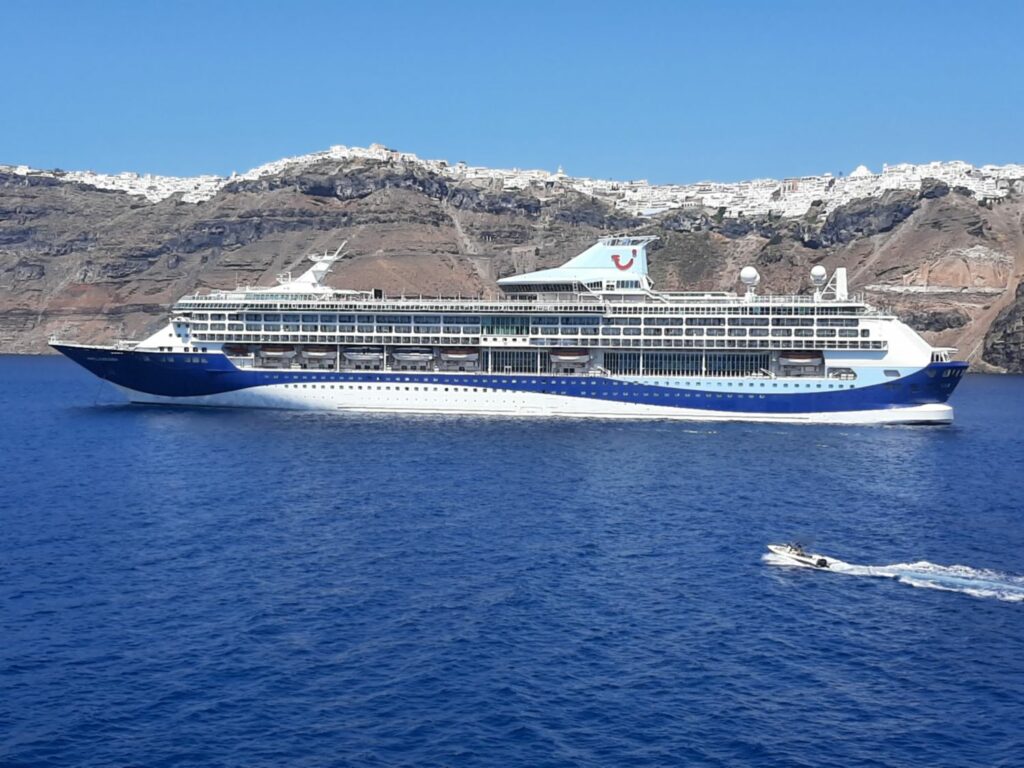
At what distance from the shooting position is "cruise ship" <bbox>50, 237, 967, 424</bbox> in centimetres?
7262

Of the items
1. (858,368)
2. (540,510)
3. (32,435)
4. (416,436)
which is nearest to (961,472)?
(858,368)

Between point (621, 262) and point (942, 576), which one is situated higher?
point (621, 262)

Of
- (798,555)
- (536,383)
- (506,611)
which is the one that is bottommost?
(506,611)

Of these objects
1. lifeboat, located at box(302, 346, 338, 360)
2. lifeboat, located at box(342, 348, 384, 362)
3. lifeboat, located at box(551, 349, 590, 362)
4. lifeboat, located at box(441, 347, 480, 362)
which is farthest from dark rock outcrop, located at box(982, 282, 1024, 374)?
lifeboat, located at box(302, 346, 338, 360)

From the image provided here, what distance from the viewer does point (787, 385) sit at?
239 ft

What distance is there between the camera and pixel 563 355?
77.9m

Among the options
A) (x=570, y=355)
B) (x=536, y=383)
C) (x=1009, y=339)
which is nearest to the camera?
(x=536, y=383)

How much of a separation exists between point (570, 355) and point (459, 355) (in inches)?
306

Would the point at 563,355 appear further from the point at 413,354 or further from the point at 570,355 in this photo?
the point at 413,354

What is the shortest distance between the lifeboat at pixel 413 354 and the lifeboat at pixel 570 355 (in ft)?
28.8

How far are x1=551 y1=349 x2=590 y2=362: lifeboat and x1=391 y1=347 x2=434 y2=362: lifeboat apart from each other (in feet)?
28.8

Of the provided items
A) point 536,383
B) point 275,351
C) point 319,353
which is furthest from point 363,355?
point 536,383

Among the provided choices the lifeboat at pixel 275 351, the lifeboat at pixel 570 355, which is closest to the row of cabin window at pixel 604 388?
the lifeboat at pixel 570 355

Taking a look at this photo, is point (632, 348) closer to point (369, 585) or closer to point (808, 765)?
point (369, 585)
